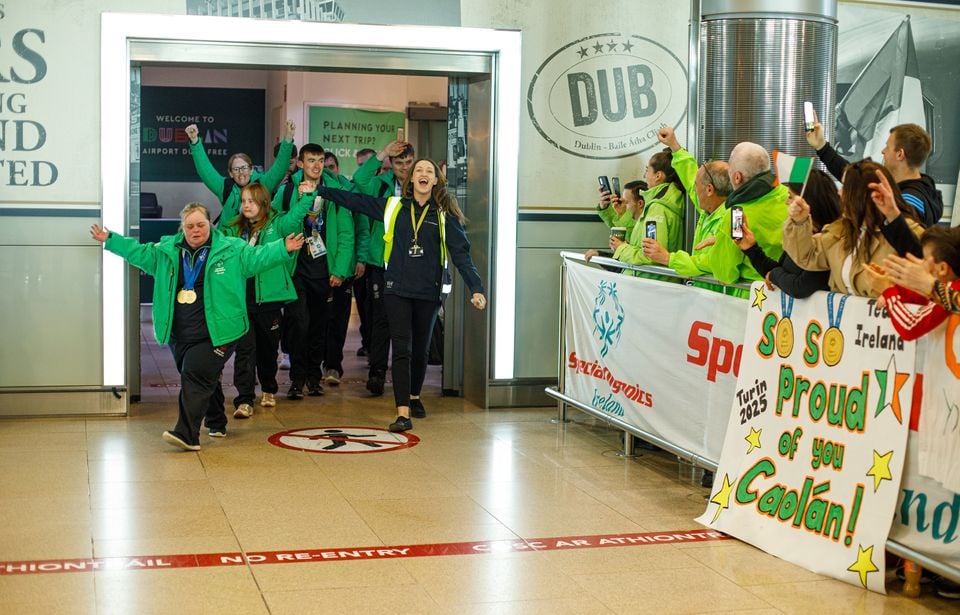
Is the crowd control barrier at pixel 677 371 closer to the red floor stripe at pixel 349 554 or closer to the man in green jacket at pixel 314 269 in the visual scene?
the red floor stripe at pixel 349 554

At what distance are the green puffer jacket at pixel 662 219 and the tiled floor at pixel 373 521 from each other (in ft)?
3.91

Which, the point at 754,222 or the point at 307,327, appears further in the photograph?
the point at 307,327

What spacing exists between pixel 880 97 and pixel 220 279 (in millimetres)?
5297

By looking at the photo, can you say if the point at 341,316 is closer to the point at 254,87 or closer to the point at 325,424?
the point at 325,424

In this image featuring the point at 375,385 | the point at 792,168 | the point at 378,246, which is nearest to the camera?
the point at 792,168

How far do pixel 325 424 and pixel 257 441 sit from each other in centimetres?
67

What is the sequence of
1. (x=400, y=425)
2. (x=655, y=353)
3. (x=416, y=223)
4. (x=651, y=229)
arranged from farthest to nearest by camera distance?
(x=416, y=223) < (x=400, y=425) < (x=651, y=229) < (x=655, y=353)

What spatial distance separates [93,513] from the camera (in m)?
5.46

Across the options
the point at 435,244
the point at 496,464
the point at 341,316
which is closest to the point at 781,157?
the point at 496,464

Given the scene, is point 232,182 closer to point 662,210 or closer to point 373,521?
point 662,210

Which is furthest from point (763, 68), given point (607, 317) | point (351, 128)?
point (351, 128)

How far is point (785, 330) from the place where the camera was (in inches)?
202

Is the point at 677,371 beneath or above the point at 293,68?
beneath

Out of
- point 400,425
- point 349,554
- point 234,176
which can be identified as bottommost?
point 349,554
